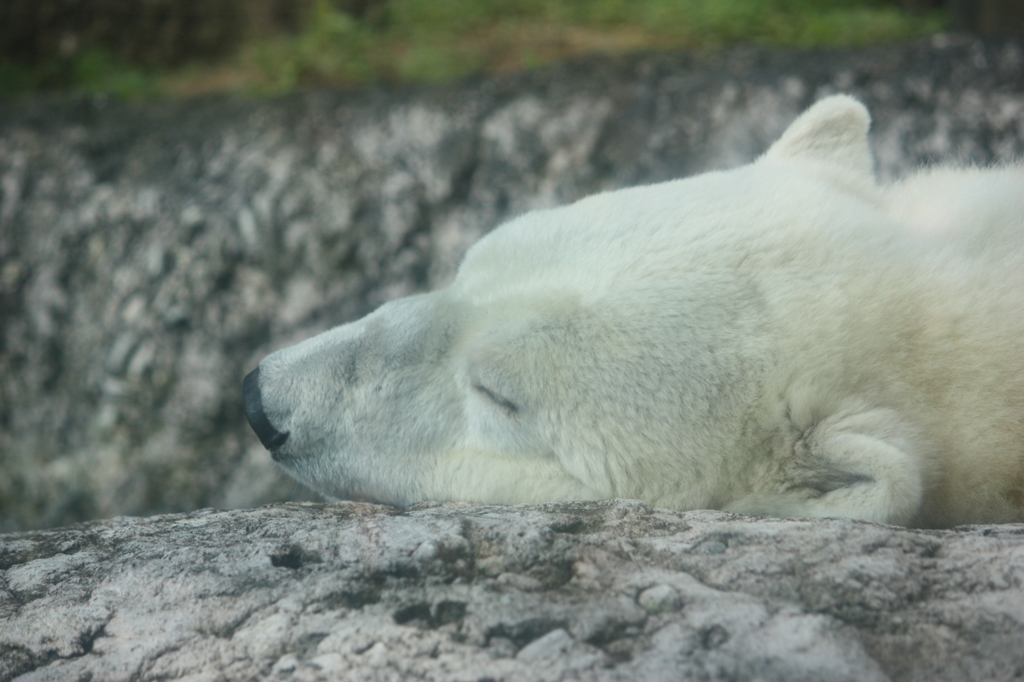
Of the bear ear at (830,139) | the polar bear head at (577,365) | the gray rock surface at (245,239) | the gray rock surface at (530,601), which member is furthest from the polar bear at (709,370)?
the gray rock surface at (245,239)

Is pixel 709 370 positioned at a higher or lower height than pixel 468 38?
lower

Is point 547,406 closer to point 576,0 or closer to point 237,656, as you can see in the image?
point 237,656

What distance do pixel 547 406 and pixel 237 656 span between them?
82cm

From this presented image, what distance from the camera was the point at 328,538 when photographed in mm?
1581

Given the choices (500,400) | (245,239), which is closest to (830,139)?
(500,400)

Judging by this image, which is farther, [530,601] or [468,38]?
[468,38]

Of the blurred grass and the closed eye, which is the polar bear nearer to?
the closed eye

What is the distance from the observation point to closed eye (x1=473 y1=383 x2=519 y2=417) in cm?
185

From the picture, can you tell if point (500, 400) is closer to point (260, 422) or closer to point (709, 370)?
point (709, 370)

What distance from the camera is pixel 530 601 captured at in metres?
1.34

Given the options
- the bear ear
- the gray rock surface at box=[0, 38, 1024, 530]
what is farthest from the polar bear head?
the gray rock surface at box=[0, 38, 1024, 530]

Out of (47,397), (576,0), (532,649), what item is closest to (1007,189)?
(532,649)

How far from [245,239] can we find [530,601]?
3147 millimetres

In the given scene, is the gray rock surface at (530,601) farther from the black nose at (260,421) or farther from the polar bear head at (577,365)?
the black nose at (260,421)
